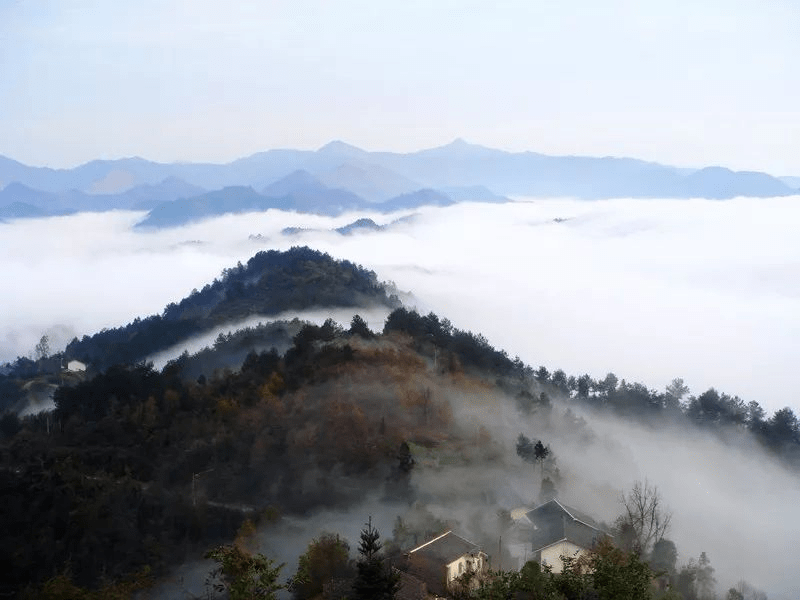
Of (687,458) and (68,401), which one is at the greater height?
(68,401)

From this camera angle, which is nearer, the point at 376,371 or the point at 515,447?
the point at 515,447

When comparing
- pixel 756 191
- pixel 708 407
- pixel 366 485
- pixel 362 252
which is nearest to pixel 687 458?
pixel 708 407

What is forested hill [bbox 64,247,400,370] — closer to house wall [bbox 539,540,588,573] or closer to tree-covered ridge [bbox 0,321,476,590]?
tree-covered ridge [bbox 0,321,476,590]

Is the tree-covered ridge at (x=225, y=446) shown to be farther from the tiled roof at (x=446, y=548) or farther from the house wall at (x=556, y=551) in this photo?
the house wall at (x=556, y=551)

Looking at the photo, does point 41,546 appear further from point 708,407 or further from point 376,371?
point 708,407

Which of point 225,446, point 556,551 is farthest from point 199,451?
point 556,551

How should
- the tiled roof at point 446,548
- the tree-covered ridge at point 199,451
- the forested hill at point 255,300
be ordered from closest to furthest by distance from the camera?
1. the tiled roof at point 446,548
2. the tree-covered ridge at point 199,451
3. the forested hill at point 255,300

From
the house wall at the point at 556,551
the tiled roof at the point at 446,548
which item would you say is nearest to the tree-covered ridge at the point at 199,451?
the tiled roof at the point at 446,548

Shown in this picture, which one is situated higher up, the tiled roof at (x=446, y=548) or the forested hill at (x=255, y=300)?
the tiled roof at (x=446, y=548)
